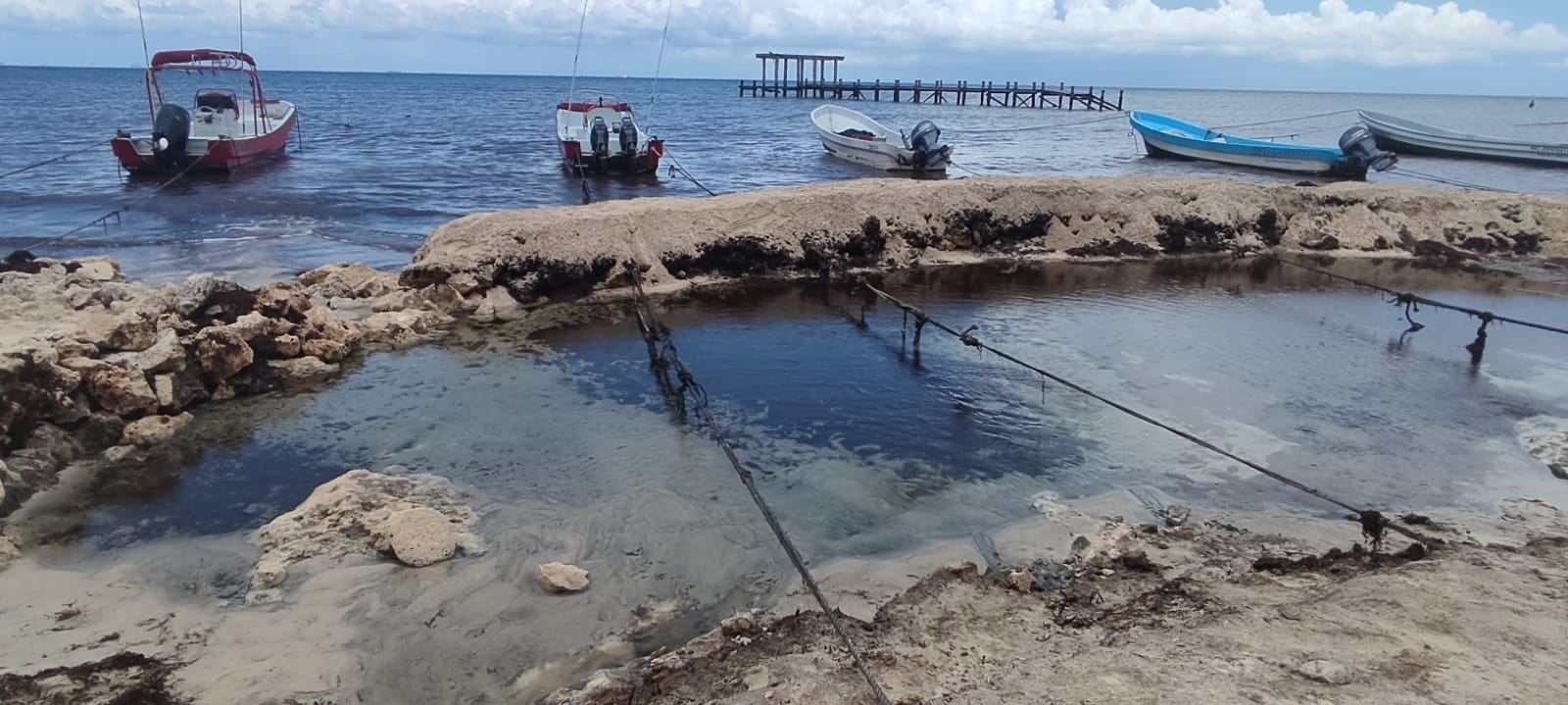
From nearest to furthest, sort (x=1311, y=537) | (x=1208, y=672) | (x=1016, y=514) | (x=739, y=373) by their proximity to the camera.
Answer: (x=1208, y=672)
(x=1311, y=537)
(x=1016, y=514)
(x=739, y=373)

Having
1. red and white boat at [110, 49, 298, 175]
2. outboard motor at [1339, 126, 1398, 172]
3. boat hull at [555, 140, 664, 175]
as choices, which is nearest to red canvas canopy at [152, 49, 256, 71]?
red and white boat at [110, 49, 298, 175]

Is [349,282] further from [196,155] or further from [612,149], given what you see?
[196,155]

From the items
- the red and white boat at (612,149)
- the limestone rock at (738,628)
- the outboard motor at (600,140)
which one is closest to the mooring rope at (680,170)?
the red and white boat at (612,149)

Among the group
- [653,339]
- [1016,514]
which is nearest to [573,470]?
[653,339]

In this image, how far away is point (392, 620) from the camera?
Answer: 5332 mm

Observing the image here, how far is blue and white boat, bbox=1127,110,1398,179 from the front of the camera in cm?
2931

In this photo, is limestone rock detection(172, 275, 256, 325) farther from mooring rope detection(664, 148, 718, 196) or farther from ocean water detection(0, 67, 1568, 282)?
mooring rope detection(664, 148, 718, 196)

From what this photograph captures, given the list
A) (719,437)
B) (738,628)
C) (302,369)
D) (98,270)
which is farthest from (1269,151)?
(98,270)

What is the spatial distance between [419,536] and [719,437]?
91.6 inches

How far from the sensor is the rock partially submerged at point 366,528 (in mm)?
5949

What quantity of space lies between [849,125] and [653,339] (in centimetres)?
3047

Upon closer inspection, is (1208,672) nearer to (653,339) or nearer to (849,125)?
(653,339)

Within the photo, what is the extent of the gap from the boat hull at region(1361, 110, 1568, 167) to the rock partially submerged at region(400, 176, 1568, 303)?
22755mm

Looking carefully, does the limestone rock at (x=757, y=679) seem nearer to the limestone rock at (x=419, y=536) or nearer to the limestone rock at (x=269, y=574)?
the limestone rock at (x=419, y=536)
